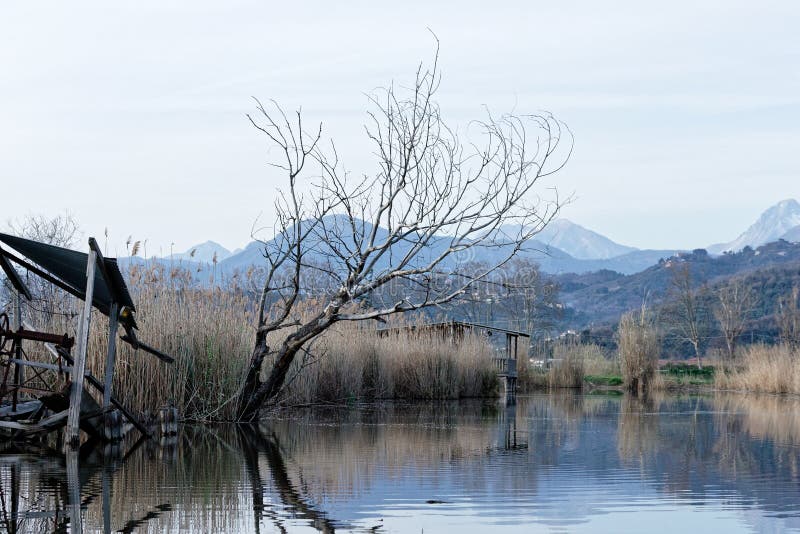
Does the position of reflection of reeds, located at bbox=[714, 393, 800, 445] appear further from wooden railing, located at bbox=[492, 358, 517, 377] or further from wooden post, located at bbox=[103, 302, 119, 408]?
wooden post, located at bbox=[103, 302, 119, 408]

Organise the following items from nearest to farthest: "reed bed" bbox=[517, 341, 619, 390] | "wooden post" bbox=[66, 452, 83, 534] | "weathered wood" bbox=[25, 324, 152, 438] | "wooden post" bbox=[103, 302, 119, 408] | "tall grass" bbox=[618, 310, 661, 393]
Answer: "wooden post" bbox=[66, 452, 83, 534] < "weathered wood" bbox=[25, 324, 152, 438] < "wooden post" bbox=[103, 302, 119, 408] < "tall grass" bbox=[618, 310, 661, 393] < "reed bed" bbox=[517, 341, 619, 390]

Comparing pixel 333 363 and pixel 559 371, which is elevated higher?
pixel 333 363

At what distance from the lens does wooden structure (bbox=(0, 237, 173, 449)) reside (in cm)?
1105

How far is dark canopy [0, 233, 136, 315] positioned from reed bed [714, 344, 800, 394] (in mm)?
21969

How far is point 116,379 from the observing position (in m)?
13.8

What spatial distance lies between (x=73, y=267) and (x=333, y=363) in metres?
9.22

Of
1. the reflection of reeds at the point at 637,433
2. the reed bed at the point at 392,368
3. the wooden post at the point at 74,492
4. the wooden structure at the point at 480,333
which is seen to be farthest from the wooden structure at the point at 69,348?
the wooden structure at the point at 480,333

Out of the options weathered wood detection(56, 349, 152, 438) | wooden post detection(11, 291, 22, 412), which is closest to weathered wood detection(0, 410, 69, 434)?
wooden post detection(11, 291, 22, 412)

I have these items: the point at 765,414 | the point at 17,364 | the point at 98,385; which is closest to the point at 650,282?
the point at 765,414

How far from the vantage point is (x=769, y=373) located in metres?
31.0

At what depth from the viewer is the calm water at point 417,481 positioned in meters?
7.28

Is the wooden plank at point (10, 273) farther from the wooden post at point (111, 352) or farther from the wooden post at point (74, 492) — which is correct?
the wooden post at point (74, 492)

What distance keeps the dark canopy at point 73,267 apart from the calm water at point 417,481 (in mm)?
1664

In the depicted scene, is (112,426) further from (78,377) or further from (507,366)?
(507,366)
